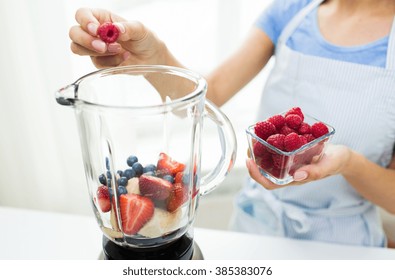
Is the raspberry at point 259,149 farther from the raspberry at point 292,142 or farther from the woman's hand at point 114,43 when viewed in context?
the woman's hand at point 114,43

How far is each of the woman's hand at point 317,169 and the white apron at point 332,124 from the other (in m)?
0.13

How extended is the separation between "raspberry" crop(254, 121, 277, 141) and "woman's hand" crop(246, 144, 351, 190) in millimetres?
42

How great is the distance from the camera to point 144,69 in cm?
51

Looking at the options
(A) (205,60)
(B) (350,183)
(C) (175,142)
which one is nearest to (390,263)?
(B) (350,183)

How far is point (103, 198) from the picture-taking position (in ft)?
1.53

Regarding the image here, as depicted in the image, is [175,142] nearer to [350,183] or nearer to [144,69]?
[144,69]

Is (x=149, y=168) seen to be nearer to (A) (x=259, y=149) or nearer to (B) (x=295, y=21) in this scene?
(A) (x=259, y=149)

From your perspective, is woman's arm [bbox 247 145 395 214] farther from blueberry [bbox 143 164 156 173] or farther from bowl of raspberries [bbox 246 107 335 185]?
blueberry [bbox 143 164 156 173]

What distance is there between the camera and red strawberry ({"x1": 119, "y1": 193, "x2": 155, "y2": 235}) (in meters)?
0.43

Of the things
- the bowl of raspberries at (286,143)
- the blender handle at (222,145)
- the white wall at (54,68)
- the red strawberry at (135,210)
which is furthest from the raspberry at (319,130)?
the white wall at (54,68)

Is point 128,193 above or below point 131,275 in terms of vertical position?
above

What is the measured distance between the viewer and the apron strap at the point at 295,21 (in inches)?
31.0

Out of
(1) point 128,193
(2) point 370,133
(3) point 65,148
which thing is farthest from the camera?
(3) point 65,148

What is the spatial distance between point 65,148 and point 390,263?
0.69 meters
